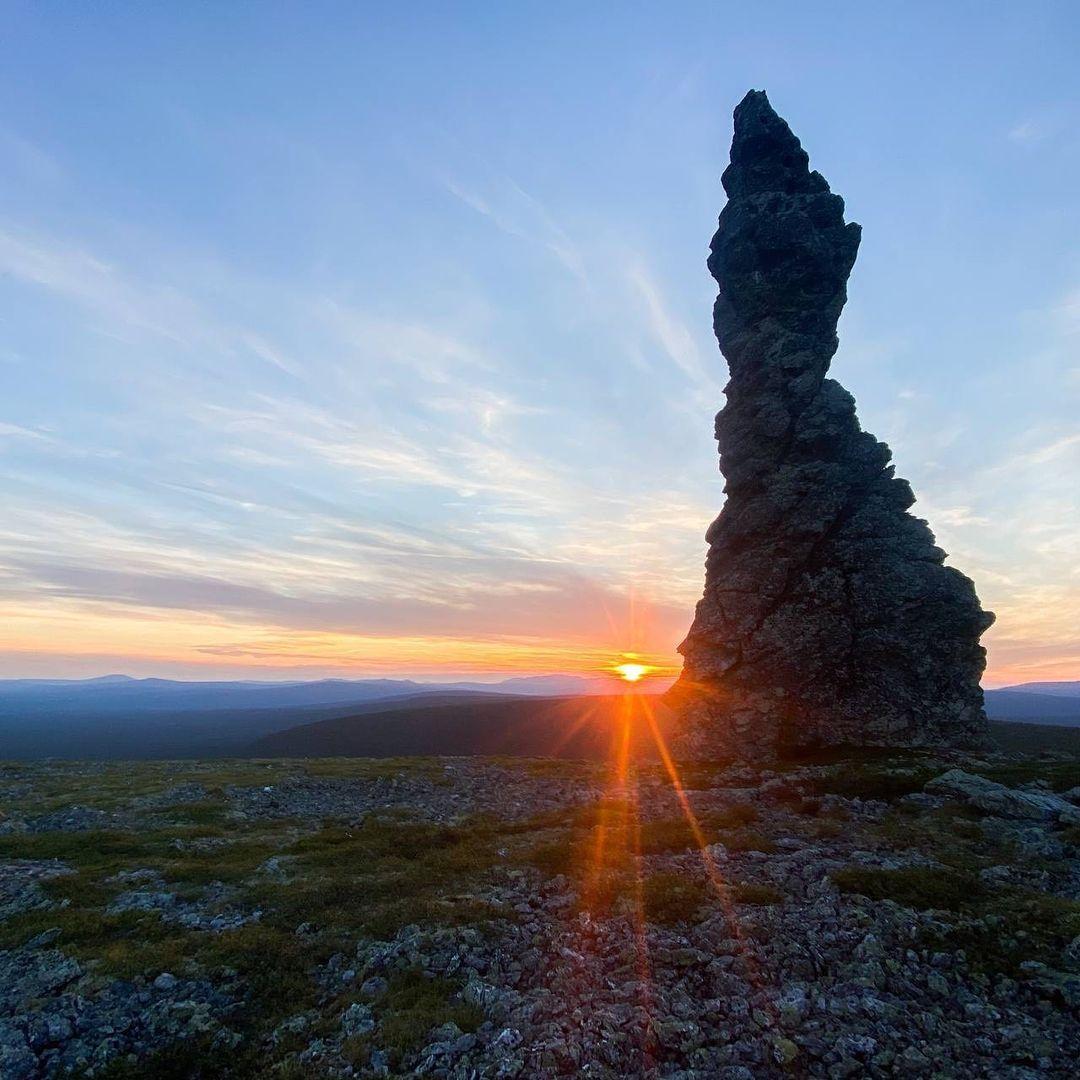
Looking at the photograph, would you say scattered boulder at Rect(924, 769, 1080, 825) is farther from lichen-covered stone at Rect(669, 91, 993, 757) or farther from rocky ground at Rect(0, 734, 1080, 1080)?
lichen-covered stone at Rect(669, 91, 993, 757)

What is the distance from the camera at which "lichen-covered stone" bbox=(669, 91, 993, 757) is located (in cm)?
5144

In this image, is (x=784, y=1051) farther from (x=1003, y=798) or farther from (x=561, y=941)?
(x=1003, y=798)

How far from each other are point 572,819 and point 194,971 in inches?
878

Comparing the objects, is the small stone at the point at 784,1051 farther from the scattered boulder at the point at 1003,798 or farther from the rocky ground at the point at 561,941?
the scattered boulder at the point at 1003,798

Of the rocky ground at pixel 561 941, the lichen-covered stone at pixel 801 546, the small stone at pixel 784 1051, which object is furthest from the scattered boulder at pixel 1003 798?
the small stone at pixel 784 1051

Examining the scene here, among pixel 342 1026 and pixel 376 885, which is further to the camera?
pixel 376 885

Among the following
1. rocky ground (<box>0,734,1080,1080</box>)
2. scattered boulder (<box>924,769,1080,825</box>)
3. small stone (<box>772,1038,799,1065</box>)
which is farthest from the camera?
scattered boulder (<box>924,769,1080,825</box>)

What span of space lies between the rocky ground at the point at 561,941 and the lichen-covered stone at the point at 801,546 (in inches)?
591

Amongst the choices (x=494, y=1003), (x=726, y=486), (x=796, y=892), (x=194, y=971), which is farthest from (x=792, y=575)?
(x=194, y=971)

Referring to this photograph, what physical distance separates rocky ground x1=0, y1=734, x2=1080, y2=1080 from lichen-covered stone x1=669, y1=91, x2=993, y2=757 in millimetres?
15010

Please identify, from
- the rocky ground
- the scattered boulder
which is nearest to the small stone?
the rocky ground

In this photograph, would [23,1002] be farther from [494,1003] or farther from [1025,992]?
[1025,992]

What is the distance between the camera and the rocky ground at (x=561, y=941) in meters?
14.2

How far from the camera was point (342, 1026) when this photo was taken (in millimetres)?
15469
